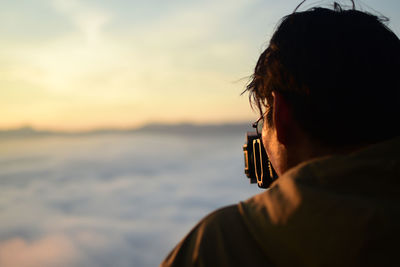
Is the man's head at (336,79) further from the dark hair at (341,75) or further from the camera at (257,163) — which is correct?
the camera at (257,163)

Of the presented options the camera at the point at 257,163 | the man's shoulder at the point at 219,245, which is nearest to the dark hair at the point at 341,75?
the man's shoulder at the point at 219,245

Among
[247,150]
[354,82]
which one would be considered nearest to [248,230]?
[354,82]

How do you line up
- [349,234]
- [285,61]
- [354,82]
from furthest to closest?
1. [285,61]
2. [354,82]
3. [349,234]

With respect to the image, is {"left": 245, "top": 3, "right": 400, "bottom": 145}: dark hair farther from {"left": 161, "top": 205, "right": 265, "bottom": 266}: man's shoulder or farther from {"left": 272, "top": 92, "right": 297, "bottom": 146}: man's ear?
{"left": 161, "top": 205, "right": 265, "bottom": 266}: man's shoulder

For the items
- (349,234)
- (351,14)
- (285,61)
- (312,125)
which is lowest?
(349,234)

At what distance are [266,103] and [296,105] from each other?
0.33 m

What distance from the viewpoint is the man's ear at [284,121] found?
171 centimetres

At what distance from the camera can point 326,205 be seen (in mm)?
1212

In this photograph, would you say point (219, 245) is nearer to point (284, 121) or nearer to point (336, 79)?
point (284, 121)

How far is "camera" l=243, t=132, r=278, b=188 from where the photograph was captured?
11.0ft

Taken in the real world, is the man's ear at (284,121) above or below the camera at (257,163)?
above

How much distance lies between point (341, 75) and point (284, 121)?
287 millimetres

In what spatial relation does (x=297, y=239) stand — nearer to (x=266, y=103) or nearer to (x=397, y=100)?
(x=397, y=100)

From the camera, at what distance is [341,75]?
5.25 ft
